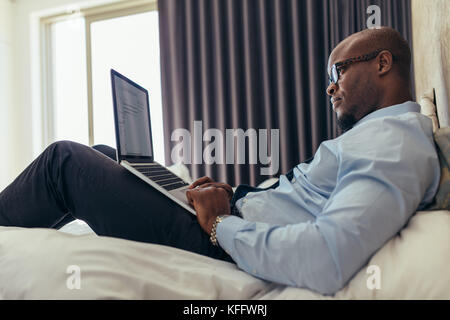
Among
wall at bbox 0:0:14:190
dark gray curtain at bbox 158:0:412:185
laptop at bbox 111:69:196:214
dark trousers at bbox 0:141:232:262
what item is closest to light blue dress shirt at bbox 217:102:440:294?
dark trousers at bbox 0:141:232:262

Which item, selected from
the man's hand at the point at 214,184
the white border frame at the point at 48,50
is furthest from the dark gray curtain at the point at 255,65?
the man's hand at the point at 214,184

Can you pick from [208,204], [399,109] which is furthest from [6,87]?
[399,109]

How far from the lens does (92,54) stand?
3375 mm

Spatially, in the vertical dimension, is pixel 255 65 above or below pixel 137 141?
above

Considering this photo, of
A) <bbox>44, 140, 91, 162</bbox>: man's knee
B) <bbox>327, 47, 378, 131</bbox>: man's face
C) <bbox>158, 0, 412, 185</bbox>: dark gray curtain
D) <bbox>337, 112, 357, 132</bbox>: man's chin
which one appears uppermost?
<bbox>158, 0, 412, 185</bbox>: dark gray curtain

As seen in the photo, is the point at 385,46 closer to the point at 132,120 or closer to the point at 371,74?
the point at 371,74

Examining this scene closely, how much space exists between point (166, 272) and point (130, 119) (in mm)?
668

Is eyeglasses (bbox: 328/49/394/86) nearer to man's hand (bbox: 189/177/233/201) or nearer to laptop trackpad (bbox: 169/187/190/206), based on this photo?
man's hand (bbox: 189/177/233/201)

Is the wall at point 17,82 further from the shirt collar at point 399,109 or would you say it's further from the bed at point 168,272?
the shirt collar at point 399,109

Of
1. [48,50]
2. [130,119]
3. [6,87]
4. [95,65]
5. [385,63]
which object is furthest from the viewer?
[48,50]

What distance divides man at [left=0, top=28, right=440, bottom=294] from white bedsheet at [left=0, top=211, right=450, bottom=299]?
0.04 m

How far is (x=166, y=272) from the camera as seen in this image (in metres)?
0.69

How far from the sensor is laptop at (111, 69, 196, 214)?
94cm

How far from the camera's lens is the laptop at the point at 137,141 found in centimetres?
94
